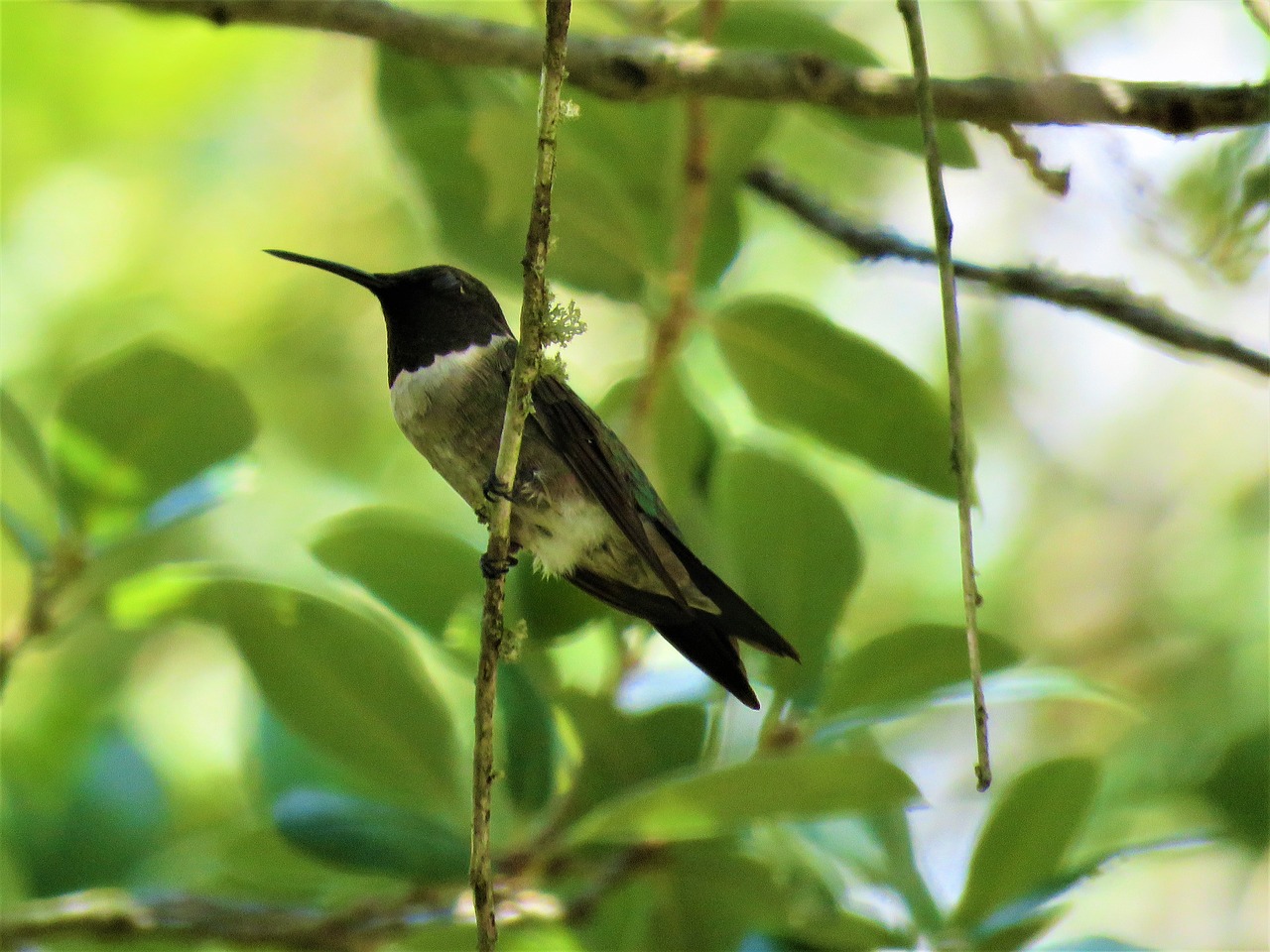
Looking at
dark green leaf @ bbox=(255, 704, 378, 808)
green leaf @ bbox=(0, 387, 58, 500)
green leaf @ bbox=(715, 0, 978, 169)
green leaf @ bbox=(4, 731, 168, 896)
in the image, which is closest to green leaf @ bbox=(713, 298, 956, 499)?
green leaf @ bbox=(715, 0, 978, 169)

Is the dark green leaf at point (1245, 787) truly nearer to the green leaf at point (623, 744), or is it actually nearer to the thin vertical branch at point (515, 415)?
the green leaf at point (623, 744)

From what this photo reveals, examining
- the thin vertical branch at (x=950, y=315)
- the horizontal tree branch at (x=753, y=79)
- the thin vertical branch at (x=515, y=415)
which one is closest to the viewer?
the thin vertical branch at (x=515, y=415)

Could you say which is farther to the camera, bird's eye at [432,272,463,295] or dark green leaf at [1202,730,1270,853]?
bird's eye at [432,272,463,295]

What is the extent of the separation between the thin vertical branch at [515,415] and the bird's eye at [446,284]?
1.23m

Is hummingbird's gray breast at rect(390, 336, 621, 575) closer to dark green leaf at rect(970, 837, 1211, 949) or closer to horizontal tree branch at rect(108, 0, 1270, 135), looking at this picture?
horizontal tree branch at rect(108, 0, 1270, 135)

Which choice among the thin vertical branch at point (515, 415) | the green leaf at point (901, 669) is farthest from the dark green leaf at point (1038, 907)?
the thin vertical branch at point (515, 415)

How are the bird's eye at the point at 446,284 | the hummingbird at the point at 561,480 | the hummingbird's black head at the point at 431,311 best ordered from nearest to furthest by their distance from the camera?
the hummingbird at the point at 561,480, the hummingbird's black head at the point at 431,311, the bird's eye at the point at 446,284

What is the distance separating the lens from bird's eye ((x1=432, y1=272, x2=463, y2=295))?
330 cm

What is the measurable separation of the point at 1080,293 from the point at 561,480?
117 centimetres

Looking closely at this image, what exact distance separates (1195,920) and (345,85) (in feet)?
17.7

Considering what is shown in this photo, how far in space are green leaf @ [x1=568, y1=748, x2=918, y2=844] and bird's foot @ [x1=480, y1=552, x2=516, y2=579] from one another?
435 mm

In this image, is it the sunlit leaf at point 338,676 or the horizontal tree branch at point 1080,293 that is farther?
the sunlit leaf at point 338,676

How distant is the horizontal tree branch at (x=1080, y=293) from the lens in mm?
2371

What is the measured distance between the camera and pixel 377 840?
245 cm
